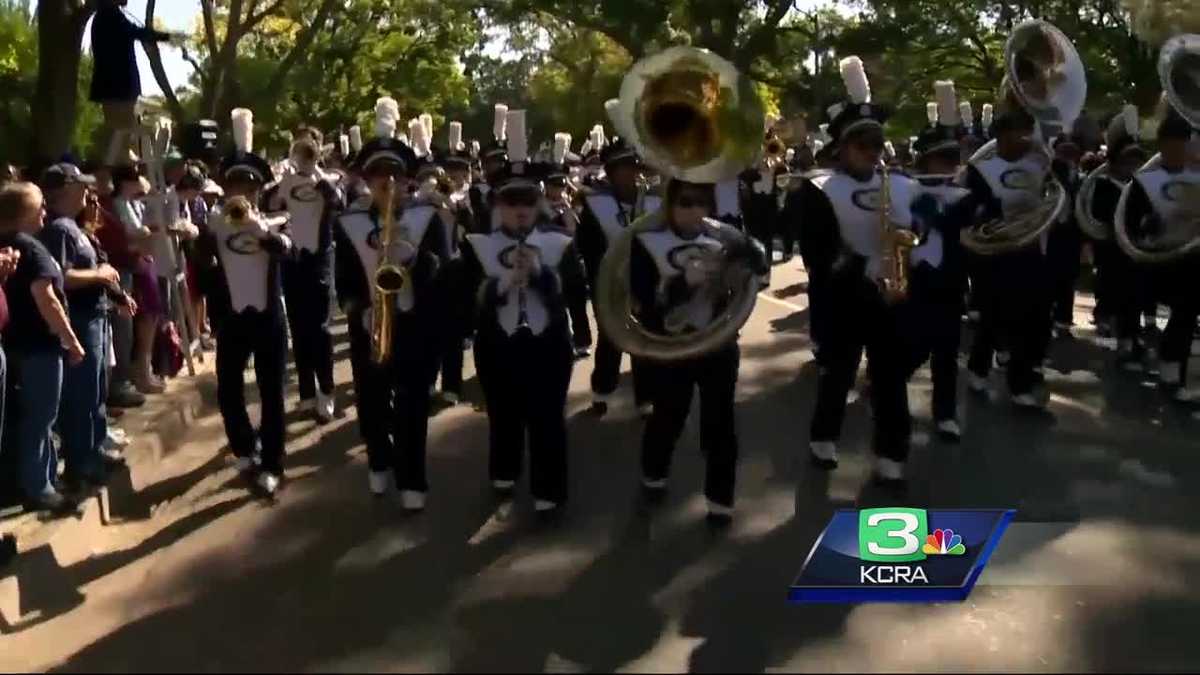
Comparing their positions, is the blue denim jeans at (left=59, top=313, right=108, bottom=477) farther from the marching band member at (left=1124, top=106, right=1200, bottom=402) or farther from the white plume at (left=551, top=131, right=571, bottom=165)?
the marching band member at (left=1124, top=106, right=1200, bottom=402)

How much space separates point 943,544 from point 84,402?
4482mm

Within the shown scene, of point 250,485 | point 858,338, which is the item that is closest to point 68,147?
point 250,485

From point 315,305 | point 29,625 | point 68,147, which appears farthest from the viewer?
point 68,147

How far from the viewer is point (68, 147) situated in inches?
525

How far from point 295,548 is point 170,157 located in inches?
241

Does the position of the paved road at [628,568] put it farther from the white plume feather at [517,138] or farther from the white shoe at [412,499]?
the white plume feather at [517,138]

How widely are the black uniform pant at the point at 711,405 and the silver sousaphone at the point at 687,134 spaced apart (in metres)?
0.20

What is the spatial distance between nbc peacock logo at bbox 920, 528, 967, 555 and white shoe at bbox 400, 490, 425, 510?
272 centimetres

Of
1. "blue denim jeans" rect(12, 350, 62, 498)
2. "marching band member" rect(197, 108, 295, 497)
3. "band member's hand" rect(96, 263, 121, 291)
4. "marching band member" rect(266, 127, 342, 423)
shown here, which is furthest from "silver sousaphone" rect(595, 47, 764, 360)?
"marching band member" rect(266, 127, 342, 423)

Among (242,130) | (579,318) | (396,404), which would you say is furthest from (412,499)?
(242,130)

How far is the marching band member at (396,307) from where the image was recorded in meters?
7.30

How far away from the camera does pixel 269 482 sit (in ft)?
26.3

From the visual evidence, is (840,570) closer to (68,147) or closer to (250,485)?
(250,485)

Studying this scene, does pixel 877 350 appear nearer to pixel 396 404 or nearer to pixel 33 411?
pixel 396 404
